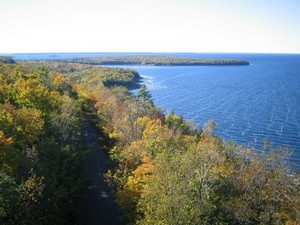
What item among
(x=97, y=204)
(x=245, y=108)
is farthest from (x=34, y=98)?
(x=245, y=108)

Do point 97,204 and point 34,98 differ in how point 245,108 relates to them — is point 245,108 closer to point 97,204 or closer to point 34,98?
point 34,98

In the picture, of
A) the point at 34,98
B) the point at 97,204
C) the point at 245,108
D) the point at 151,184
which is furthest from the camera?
the point at 245,108

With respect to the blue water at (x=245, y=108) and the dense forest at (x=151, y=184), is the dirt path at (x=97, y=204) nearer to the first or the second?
the dense forest at (x=151, y=184)

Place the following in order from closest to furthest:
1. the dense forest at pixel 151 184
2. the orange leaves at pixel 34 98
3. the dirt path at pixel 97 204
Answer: the dense forest at pixel 151 184, the dirt path at pixel 97 204, the orange leaves at pixel 34 98

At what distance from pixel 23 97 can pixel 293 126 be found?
278 feet

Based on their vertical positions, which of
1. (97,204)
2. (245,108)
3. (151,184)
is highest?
(151,184)

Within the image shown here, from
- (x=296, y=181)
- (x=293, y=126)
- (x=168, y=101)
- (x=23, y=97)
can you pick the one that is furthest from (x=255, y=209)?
(x=168, y=101)

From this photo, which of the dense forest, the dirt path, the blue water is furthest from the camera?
the blue water

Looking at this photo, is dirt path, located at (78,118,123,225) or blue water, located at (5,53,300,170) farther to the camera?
blue water, located at (5,53,300,170)

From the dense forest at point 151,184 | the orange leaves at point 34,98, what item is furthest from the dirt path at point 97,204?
the orange leaves at point 34,98

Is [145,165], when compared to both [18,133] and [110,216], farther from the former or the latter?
[18,133]

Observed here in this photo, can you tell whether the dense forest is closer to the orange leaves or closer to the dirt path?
the dirt path

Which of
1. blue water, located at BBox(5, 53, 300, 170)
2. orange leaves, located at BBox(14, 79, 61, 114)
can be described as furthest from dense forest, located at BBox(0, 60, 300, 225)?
blue water, located at BBox(5, 53, 300, 170)

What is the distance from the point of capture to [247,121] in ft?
372
